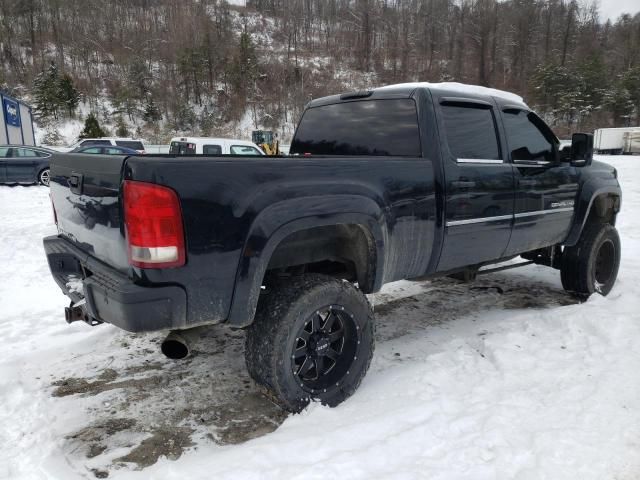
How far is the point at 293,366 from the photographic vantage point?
8.81ft

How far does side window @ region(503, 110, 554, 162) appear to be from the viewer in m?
4.06

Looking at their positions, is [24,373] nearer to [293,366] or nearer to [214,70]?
[293,366]

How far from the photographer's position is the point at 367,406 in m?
2.84

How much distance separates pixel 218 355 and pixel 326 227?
5.04 ft

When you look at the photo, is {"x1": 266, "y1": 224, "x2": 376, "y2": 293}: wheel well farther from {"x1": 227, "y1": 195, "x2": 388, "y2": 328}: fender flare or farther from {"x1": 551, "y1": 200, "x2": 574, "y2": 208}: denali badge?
{"x1": 551, "y1": 200, "x2": 574, "y2": 208}: denali badge

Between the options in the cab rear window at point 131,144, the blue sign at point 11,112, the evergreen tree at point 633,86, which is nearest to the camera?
the cab rear window at point 131,144

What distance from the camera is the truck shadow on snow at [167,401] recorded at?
2.52 m

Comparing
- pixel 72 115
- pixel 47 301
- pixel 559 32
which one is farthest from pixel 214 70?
pixel 47 301

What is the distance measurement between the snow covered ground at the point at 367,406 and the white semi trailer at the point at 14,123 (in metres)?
25.4

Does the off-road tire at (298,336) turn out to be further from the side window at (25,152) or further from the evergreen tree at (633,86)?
the evergreen tree at (633,86)

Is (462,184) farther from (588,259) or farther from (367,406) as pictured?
(588,259)

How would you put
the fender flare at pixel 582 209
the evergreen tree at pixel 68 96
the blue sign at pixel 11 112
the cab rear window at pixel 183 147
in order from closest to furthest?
1. the fender flare at pixel 582 209
2. the cab rear window at pixel 183 147
3. the blue sign at pixel 11 112
4. the evergreen tree at pixel 68 96

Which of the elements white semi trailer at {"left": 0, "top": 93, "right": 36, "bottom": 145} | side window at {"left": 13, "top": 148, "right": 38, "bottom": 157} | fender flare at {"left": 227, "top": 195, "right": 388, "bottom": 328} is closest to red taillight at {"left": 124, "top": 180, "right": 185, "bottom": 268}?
fender flare at {"left": 227, "top": 195, "right": 388, "bottom": 328}

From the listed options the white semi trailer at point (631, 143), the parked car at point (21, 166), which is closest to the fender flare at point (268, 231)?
the parked car at point (21, 166)
